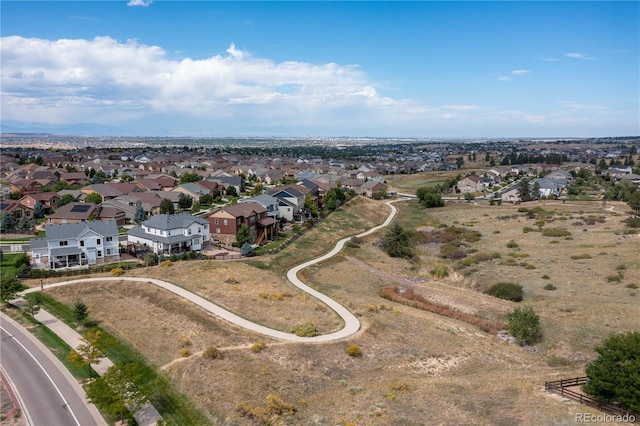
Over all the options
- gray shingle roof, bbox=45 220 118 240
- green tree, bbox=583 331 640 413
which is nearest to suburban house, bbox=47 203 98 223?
gray shingle roof, bbox=45 220 118 240

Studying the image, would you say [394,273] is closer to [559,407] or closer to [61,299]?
[559,407]

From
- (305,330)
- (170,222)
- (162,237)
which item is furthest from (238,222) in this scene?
(305,330)

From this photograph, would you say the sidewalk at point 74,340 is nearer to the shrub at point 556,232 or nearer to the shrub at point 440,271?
the shrub at point 440,271

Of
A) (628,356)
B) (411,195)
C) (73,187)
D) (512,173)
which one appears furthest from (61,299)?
(512,173)

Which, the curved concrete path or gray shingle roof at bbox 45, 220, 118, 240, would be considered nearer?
the curved concrete path

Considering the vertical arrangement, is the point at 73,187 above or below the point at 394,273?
above

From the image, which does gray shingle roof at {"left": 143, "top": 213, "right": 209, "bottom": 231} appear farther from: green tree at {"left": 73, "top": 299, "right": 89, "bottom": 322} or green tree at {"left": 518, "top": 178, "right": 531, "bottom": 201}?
green tree at {"left": 518, "top": 178, "right": 531, "bottom": 201}
